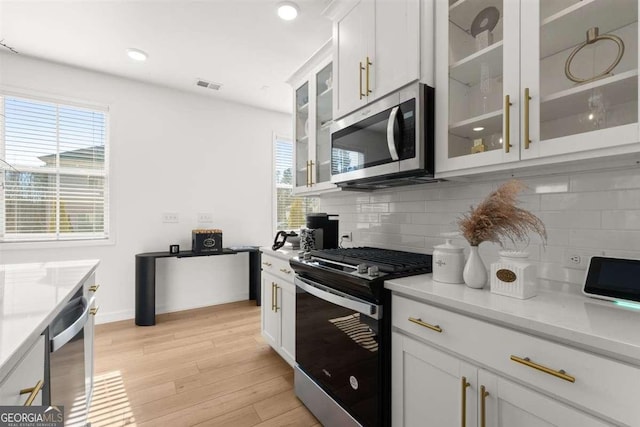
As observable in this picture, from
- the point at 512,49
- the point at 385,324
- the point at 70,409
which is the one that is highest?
the point at 512,49

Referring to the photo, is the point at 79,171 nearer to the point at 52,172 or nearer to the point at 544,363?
the point at 52,172

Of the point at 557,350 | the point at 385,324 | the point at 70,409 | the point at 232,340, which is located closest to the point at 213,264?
the point at 232,340

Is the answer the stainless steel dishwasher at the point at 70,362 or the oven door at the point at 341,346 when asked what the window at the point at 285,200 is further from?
the stainless steel dishwasher at the point at 70,362

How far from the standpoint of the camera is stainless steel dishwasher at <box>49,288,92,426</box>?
1020 millimetres

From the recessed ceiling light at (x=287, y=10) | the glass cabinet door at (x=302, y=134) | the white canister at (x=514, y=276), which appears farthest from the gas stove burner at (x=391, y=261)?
the recessed ceiling light at (x=287, y=10)

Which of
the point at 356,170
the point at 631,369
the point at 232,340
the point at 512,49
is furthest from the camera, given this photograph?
the point at 232,340

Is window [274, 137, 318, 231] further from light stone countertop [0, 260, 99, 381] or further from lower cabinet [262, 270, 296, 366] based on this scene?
light stone countertop [0, 260, 99, 381]

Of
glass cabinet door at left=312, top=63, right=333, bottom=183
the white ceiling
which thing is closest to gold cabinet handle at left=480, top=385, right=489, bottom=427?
glass cabinet door at left=312, top=63, right=333, bottom=183

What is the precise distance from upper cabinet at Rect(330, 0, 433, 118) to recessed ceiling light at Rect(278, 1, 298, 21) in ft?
1.13

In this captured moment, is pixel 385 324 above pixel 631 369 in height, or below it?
below

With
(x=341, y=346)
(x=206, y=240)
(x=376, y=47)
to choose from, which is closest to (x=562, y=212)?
(x=341, y=346)

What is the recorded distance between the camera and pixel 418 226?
1.91 m

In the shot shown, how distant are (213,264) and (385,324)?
10.3 feet

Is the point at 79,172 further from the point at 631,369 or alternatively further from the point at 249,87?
the point at 631,369
